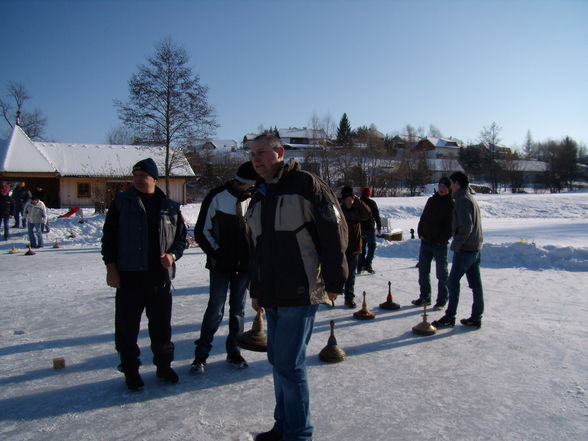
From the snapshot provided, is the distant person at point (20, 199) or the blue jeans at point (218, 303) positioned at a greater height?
the distant person at point (20, 199)

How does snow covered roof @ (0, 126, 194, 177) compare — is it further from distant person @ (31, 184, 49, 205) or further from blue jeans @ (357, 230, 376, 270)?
blue jeans @ (357, 230, 376, 270)

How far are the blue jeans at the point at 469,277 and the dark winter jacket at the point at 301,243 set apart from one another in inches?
127

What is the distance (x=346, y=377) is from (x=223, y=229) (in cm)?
197

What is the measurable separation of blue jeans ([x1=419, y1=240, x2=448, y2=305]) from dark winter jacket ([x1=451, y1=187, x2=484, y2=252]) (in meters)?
1.00

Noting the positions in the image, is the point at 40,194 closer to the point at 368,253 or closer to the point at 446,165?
the point at 368,253

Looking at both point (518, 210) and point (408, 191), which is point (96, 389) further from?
point (408, 191)

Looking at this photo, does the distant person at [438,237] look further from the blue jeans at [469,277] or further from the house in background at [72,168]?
the house in background at [72,168]

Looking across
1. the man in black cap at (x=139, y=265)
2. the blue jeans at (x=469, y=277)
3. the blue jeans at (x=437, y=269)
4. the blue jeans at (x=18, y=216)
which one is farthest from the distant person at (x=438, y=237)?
the blue jeans at (x=18, y=216)

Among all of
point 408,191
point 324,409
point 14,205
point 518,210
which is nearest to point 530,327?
point 324,409

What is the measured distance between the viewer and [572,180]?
54094 millimetres

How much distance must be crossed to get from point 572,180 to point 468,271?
60.6 metres

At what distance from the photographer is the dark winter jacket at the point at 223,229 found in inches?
161

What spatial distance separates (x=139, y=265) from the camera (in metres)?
3.71

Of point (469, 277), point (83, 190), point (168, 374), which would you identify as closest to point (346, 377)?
point (168, 374)
